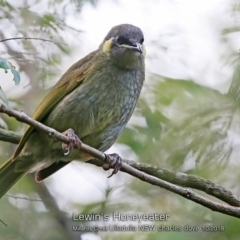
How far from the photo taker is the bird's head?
12.7ft

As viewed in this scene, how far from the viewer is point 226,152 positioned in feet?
14.4

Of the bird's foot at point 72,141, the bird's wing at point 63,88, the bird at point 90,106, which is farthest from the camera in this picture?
the bird's wing at point 63,88

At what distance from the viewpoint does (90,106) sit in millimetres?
3719

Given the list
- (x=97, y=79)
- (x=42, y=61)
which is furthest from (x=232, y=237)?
(x=42, y=61)

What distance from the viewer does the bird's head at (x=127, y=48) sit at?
12.7ft

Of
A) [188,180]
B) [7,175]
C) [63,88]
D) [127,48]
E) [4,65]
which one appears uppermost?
[127,48]

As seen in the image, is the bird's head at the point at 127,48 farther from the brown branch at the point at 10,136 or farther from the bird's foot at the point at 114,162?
the brown branch at the point at 10,136

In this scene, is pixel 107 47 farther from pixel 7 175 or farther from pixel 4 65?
pixel 4 65

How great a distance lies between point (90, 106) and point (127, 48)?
1.58 ft

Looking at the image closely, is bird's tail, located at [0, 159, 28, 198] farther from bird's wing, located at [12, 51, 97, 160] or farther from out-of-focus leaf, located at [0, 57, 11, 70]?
out-of-focus leaf, located at [0, 57, 11, 70]

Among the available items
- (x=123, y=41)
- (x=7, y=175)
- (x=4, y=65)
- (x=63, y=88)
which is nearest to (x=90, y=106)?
(x=63, y=88)

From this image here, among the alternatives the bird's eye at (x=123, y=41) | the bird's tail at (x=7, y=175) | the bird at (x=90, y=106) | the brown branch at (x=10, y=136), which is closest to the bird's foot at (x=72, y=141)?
the bird at (x=90, y=106)

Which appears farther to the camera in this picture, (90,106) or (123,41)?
(123,41)

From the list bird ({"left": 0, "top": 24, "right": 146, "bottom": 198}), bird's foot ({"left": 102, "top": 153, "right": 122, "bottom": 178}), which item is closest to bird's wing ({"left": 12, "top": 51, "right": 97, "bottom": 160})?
bird ({"left": 0, "top": 24, "right": 146, "bottom": 198})
